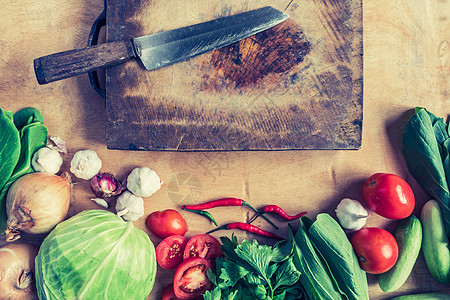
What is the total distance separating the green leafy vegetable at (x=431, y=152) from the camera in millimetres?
1558

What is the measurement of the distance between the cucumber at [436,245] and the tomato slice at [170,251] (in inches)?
45.1

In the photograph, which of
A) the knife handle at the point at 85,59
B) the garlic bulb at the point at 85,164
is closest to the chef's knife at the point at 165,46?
the knife handle at the point at 85,59

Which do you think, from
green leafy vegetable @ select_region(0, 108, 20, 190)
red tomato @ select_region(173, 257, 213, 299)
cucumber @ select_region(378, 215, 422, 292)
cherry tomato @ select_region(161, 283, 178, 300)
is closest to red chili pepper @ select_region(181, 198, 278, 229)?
red tomato @ select_region(173, 257, 213, 299)

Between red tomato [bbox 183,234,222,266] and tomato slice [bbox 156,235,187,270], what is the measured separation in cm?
5

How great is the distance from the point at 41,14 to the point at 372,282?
209cm

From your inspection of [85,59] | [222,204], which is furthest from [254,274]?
[85,59]

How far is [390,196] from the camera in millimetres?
1536

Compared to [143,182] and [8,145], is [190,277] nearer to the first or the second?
[143,182]

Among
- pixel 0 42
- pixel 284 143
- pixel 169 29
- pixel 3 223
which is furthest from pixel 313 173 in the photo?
pixel 0 42

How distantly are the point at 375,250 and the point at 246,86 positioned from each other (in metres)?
0.93

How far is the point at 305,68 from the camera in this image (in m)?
1.44

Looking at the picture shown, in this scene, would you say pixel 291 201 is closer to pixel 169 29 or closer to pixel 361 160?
pixel 361 160

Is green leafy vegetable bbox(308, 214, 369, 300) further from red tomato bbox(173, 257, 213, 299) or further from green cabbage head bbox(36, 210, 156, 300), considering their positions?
green cabbage head bbox(36, 210, 156, 300)

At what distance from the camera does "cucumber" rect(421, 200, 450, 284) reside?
61.5 inches
